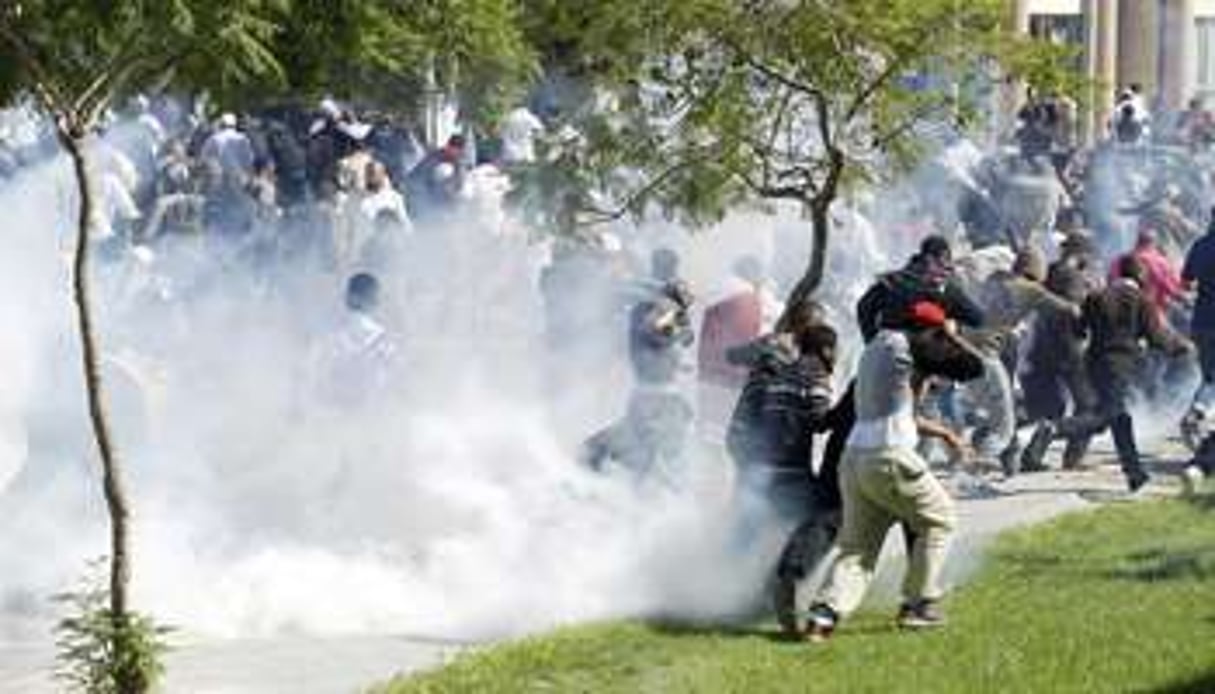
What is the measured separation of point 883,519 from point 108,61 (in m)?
4.58

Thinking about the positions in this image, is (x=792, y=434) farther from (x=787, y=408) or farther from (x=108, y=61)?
(x=108, y=61)

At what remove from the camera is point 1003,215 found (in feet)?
92.4

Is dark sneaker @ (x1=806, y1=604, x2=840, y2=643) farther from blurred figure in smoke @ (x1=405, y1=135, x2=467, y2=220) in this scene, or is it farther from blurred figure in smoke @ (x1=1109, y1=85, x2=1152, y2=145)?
blurred figure in smoke @ (x1=1109, y1=85, x2=1152, y2=145)

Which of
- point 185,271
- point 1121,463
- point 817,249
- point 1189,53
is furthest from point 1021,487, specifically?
point 1189,53

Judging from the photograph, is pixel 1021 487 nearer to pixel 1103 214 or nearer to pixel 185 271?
pixel 185 271

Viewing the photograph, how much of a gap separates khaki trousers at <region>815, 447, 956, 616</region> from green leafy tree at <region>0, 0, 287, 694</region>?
146 inches

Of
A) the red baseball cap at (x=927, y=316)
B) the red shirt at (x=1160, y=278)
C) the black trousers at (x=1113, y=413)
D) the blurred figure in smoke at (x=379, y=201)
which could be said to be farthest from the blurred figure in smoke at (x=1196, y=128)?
the red baseball cap at (x=927, y=316)

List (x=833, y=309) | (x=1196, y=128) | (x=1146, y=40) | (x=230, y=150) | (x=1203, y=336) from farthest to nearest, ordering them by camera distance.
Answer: (x=1146, y=40), (x=1196, y=128), (x=230, y=150), (x=833, y=309), (x=1203, y=336)

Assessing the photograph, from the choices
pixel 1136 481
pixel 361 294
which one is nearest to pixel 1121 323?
pixel 1136 481

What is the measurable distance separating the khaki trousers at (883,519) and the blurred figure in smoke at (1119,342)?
5.69 m

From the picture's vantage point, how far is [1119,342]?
18953 millimetres

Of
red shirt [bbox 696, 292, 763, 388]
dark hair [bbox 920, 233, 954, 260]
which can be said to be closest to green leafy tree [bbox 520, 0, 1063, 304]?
dark hair [bbox 920, 233, 954, 260]

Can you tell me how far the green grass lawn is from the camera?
39.2 feet

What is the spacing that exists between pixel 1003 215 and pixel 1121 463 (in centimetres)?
918
